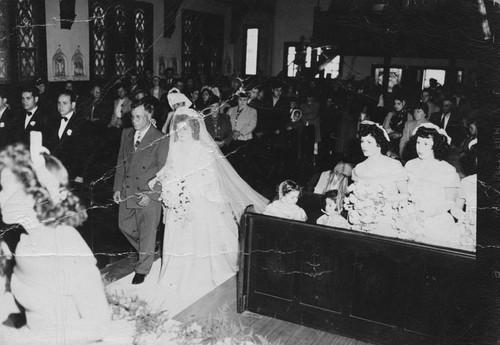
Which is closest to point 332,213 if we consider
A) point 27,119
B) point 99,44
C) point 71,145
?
point 71,145

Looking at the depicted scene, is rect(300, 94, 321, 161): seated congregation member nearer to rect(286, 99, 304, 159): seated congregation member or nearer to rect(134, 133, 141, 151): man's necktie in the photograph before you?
rect(286, 99, 304, 159): seated congregation member

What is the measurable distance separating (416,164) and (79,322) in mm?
2819

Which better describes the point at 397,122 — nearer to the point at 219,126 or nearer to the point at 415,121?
the point at 415,121

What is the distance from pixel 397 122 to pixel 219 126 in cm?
231

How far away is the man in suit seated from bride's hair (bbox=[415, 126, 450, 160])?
1812mm

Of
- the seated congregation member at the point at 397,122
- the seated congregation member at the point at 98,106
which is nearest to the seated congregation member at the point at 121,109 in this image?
the seated congregation member at the point at 98,106

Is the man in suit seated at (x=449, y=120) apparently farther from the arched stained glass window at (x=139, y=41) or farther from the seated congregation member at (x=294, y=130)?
the arched stained glass window at (x=139, y=41)

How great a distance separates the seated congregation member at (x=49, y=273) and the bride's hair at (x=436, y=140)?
271 centimetres

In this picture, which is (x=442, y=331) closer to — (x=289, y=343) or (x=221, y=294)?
(x=289, y=343)

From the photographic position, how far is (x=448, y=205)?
3799mm

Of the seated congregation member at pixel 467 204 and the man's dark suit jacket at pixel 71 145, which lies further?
the man's dark suit jacket at pixel 71 145

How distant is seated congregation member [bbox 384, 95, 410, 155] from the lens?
20.3 ft

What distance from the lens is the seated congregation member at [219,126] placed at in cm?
566

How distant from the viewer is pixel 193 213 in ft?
14.1
